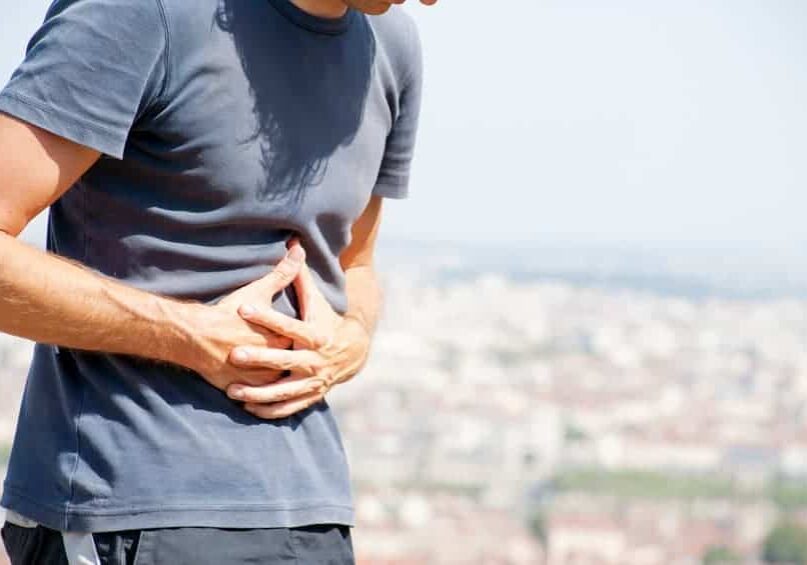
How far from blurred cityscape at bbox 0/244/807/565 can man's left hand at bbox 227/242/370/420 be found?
11.3 metres

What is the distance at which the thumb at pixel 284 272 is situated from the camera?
0.92m

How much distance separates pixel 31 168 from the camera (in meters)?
0.84

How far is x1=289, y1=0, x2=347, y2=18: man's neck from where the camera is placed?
2.98ft

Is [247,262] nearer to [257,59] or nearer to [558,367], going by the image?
[257,59]

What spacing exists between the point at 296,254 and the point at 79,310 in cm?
13

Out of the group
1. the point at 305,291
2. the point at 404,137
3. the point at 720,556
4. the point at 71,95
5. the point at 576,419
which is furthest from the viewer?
the point at 576,419

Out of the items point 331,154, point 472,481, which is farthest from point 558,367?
point 331,154

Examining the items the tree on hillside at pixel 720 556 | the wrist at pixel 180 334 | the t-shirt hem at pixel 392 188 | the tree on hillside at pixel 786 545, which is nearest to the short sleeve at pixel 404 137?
the t-shirt hem at pixel 392 188

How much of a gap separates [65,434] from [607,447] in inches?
989

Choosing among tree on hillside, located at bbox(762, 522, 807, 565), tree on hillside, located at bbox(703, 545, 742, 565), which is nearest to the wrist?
tree on hillside, located at bbox(703, 545, 742, 565)

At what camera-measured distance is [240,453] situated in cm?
88

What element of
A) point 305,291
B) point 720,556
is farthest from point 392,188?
point 720,556

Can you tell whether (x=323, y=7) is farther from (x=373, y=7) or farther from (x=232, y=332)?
(x=232, y=332)

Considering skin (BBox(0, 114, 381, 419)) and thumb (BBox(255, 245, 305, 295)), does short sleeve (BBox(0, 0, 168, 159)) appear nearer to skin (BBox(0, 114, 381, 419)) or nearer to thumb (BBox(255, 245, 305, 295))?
skin (BBox(0, 114, 381, 419))
